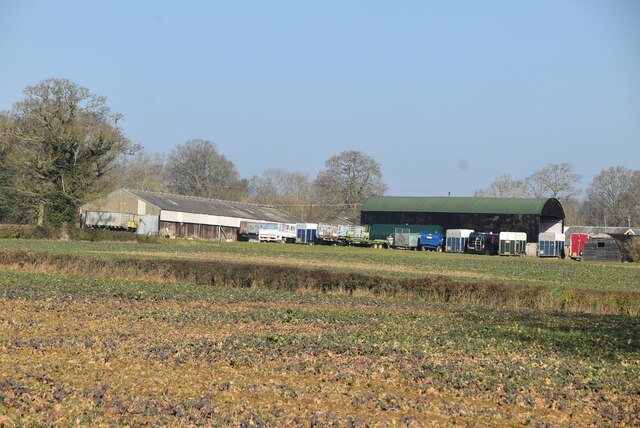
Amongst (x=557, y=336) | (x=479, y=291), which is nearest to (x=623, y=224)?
(x=479, y=291)

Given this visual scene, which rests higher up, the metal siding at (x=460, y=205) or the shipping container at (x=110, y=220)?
the metal siding at (x=460, y=205)

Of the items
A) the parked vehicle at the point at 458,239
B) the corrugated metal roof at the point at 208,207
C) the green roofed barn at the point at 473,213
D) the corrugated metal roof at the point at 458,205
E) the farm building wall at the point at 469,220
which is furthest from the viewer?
the corrugated metal roof at the point at 458,205

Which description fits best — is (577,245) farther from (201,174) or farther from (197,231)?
(201,174)

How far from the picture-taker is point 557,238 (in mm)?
93438

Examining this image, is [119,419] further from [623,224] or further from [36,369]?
[623,224]

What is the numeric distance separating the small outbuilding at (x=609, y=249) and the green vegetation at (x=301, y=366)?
204 ft

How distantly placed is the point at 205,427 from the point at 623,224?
161 meters

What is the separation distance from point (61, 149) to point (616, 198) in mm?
121877

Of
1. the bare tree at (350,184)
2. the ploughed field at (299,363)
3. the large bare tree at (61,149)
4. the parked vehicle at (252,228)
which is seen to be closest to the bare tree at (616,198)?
the bare tree at (350,184)

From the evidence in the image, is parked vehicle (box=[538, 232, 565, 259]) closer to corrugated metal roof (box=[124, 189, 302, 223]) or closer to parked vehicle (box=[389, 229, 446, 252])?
parked vehicle (box=[389, 229, 446, 252])

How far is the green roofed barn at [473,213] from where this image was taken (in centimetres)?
9994

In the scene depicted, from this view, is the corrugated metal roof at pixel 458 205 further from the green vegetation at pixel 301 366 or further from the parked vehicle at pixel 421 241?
the green vegetation at pixel 301 366

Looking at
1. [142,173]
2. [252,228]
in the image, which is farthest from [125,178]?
[252,228]

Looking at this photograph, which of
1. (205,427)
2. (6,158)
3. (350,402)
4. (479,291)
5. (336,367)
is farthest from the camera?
(6,158)
